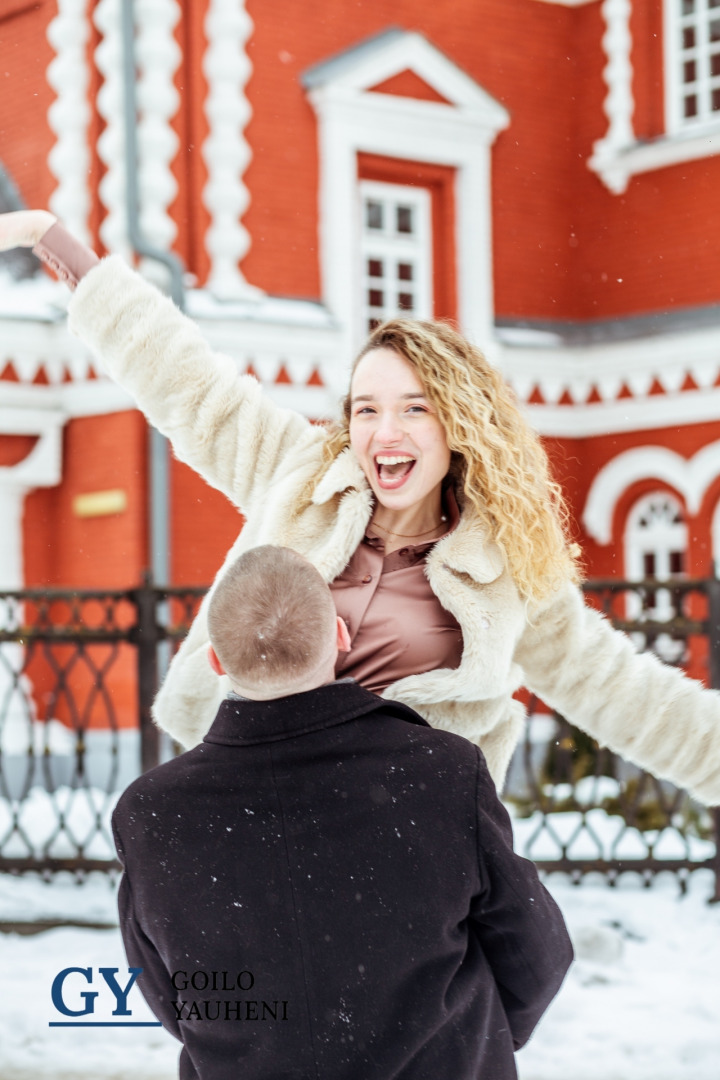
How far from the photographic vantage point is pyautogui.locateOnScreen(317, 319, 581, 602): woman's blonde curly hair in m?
1.27

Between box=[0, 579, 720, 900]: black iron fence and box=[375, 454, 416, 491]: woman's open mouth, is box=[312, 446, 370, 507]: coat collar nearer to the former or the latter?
box=[375, 454, 416, 491]: woman's open mouth

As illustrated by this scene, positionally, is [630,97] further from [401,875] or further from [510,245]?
[401,875]

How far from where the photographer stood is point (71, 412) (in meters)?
4.68

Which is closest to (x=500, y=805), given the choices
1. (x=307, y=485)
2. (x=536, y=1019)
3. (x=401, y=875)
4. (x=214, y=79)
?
(x=401, y=875)

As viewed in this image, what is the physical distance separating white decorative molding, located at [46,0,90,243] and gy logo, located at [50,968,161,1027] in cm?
280

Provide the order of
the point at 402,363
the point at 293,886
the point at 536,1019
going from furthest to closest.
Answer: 1. the point at 402,363
2. the point at 536,1019
3. the point at 293,886

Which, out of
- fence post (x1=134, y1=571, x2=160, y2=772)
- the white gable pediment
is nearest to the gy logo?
fence post (x1=134, y1=571, x2=160, y2=772)

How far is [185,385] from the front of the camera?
54.0 inches

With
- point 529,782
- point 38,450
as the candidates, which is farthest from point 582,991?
point 38,450

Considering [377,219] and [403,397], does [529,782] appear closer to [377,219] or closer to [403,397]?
[403,397]

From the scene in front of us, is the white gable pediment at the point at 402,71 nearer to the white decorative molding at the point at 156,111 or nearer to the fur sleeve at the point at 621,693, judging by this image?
the white decorative molding at the point at 156,111

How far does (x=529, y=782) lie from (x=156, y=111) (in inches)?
110

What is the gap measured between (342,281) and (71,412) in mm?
1249

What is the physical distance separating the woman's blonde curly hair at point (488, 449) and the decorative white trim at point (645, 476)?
166 inches
